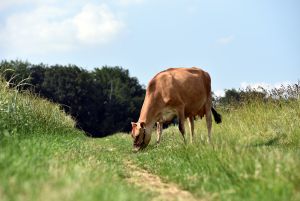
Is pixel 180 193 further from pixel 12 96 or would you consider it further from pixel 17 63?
pixel 17 63

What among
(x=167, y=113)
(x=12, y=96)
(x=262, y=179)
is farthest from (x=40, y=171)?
(x=167, y=113)

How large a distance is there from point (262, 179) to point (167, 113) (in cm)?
927

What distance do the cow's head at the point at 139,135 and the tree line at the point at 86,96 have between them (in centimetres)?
5215

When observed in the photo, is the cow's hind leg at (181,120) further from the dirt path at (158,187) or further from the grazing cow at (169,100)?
the dirt path at (158,187)

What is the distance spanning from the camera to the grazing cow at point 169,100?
579 inches

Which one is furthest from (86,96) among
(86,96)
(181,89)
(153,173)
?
(153,173)

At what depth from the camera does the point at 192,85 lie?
15820 millimetres

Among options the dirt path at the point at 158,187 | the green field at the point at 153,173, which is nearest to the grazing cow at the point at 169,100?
the green field at the point at 153,173

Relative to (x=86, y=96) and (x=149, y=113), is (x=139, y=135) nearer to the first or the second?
(x=149, y=113)

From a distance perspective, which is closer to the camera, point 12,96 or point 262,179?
point 262,179

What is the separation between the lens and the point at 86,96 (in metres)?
72.2

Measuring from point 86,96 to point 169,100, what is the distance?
191 feet

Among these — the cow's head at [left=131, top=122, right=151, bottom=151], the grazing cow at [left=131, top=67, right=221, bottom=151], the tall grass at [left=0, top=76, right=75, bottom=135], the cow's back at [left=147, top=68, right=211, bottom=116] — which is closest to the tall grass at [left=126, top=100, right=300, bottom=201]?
the cow's head at [left=131, top=122, right=151, bottom=151]

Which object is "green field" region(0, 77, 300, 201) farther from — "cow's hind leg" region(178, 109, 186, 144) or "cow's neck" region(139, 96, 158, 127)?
"cow's hind leg" region(178, 109, 186, 144)
